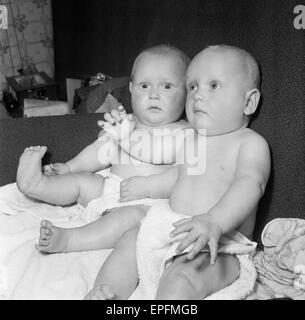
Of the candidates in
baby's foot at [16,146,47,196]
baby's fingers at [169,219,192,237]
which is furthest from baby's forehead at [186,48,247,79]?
baby's foot at [16,146,47,196]

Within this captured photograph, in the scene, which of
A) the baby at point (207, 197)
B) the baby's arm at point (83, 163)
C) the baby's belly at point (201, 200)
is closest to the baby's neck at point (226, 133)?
the baby at point (207, 197)

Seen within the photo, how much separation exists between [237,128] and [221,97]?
3.3 inches

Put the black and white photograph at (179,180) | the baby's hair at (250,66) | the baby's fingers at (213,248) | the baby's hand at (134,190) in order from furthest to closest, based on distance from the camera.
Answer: the baby's hand at (134,190), the baby's hair at (250,66), the black and white photograph at (179,180), the baby's fingers at (213,248)

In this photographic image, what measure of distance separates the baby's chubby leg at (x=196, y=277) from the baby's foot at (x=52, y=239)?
0.24 metres

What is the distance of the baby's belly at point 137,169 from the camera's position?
1.13 meters

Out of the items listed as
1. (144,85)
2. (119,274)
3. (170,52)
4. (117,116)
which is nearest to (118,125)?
(117,116)

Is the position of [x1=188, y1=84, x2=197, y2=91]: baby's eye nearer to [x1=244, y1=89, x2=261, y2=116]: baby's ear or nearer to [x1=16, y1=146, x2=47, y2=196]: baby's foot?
[x1=244, y1=89, x2=261, y2=116]: baby's ear

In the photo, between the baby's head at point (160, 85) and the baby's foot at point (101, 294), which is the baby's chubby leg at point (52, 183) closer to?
the baby's head at point (160, 85)

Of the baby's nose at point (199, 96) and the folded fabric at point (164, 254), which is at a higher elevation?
the baby's nose at point (199, 96)

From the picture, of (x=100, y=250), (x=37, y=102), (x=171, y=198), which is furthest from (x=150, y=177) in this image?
(x=37, y=102)

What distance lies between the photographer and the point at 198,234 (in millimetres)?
794

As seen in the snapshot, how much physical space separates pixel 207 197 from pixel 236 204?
105 mm

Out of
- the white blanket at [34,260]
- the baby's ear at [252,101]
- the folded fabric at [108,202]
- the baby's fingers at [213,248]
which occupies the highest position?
the baby's ear at [252,101]

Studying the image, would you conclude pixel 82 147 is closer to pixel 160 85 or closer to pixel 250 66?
pixel 160 85
